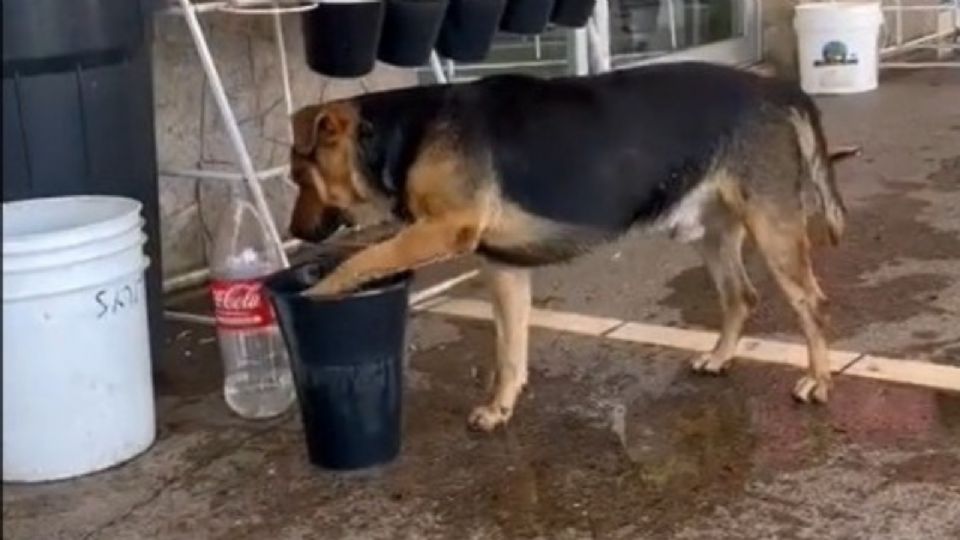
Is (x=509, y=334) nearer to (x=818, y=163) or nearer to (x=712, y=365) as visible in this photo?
(x=712, y=365)

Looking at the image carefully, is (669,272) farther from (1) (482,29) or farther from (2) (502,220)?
(2) (502,220)

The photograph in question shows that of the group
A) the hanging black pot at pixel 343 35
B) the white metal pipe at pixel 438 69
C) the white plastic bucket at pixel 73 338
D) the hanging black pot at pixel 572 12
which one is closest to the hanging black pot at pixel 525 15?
A: the hanging black pot at pixel 572 12

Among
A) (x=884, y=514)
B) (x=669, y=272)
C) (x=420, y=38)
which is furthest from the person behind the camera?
(x=669, y=272)

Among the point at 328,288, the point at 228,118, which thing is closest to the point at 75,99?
the point at 228,118

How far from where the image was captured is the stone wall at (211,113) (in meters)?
4.34

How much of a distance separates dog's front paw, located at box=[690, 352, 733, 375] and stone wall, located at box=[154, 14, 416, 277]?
1.64 m

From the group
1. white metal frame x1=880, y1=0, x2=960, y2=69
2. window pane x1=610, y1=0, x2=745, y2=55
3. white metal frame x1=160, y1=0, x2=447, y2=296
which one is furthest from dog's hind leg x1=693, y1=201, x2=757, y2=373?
white metal frame x1=880, y1=0, x2=960, y2=69

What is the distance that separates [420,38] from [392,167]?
0.71m

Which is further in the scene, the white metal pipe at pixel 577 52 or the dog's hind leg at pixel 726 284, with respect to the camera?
the white metal pipe at pixel 577 52

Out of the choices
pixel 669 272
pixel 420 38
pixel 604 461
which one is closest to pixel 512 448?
pixel 604 461

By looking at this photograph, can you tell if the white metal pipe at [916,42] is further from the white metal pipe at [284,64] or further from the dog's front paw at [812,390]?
the dog's front paw at [812,390]

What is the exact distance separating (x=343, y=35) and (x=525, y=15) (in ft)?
2.36

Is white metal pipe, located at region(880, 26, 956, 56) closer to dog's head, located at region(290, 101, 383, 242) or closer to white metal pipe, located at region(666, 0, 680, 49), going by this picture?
white metal pipe, located at region(666, 0, 680, 49)

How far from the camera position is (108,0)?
3.20 meters
